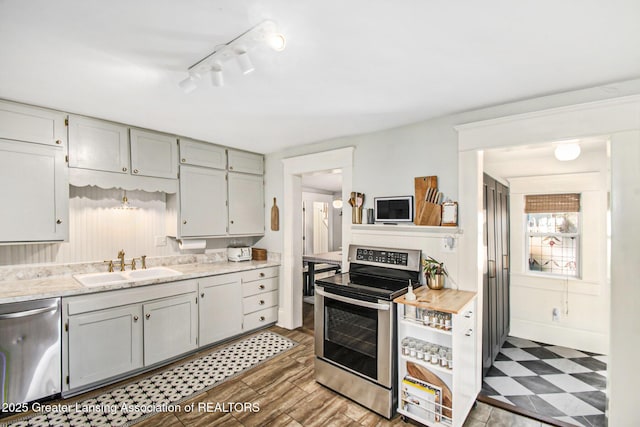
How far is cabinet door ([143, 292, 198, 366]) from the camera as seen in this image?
2.73 metres

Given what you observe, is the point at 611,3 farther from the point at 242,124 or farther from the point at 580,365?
the point at 580,365

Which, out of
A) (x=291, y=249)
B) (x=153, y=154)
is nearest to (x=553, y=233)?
(x=291, y=249)

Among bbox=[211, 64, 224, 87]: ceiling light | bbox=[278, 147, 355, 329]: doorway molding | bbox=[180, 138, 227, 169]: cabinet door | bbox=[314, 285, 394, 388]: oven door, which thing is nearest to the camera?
bbox=[211, 64, 224, 87]: ceiling light

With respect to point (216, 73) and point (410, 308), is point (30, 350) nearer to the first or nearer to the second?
point (216, 73)

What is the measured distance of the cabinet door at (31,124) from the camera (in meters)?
2.28

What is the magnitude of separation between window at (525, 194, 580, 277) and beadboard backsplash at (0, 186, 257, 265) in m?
4.46

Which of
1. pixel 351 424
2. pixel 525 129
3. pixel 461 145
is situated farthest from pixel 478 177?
pixel 351 424

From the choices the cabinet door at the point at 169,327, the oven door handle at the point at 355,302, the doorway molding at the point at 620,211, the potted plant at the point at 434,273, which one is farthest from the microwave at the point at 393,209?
the cabinet door at the point at 169,327

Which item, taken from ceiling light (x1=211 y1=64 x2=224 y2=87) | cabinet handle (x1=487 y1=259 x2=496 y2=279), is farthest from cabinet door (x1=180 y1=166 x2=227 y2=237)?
cabinet handle (x1=487 y1=259 x2=496 y2=279)

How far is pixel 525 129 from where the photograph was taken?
217 centimetres

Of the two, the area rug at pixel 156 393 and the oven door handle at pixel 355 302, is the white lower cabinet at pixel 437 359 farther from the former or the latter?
the area rug at pixel 156 393

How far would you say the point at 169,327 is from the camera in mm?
2877

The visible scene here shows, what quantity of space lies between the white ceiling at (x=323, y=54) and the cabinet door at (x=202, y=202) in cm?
98

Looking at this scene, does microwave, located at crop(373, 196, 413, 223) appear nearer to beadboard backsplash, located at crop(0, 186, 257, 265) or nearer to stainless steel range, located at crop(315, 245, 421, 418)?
stainless steel range, located at crop(315, 245, 421, 418)
